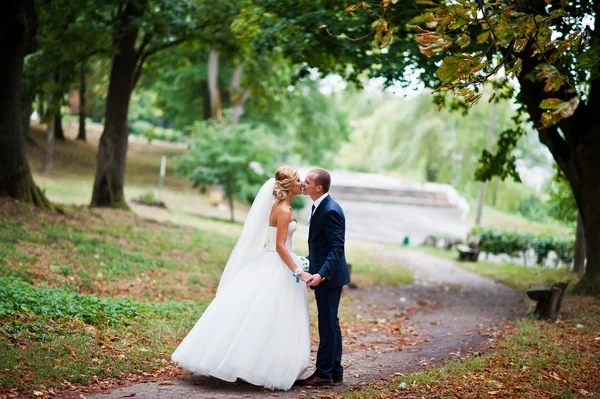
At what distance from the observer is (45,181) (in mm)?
29516

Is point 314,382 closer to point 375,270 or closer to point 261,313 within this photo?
point 261,313

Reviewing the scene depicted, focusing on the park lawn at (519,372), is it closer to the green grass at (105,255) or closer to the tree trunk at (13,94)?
the green grass at (105,255)

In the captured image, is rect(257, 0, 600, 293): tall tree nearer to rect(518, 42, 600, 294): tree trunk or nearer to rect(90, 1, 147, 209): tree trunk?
rect(518, 42, 600, 294): tree trunk

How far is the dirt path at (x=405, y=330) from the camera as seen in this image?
20.7ft

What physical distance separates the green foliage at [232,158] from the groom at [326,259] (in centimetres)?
2096

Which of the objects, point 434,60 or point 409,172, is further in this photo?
point 409,172

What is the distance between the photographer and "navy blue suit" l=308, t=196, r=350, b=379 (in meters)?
6.51

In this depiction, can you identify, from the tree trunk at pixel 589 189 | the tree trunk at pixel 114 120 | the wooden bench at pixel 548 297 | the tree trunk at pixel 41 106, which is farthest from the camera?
the tree trunk at pixel 41 106

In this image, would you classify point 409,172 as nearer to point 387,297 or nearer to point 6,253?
point 387,297

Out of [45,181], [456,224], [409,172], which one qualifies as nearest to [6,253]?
[45,181]

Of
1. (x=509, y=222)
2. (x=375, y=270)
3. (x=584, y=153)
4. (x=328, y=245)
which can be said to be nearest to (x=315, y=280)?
(x=328, y=245)

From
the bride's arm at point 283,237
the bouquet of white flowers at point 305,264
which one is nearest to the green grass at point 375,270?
the bouquet of white flowers at point 305,264

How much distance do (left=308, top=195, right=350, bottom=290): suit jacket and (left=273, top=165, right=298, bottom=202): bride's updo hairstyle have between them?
38 centimetres

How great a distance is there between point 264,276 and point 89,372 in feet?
6.63
